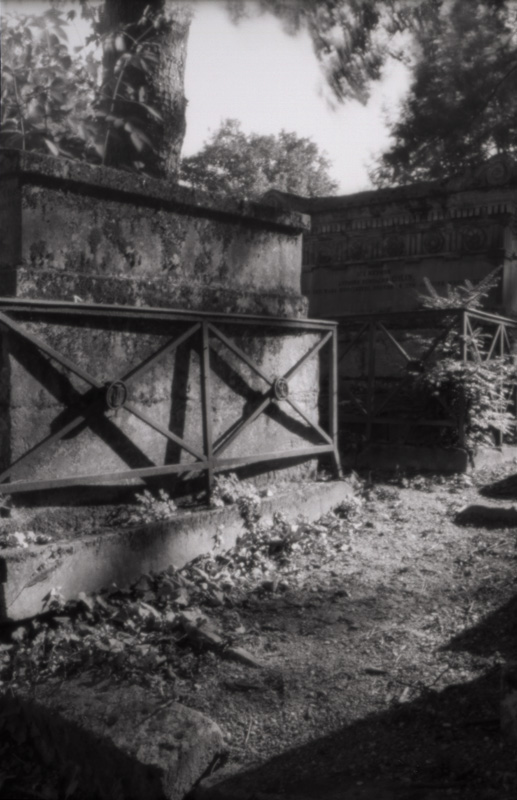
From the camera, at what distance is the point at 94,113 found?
7121 millimetres

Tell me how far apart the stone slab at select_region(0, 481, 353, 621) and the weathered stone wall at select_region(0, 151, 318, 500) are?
0.54 m

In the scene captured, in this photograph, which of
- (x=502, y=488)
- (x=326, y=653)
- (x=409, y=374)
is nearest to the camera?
(x=326, y=653)

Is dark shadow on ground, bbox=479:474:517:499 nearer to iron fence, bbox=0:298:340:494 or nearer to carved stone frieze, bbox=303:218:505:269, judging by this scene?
iron fence, bbox=0:298:340:494

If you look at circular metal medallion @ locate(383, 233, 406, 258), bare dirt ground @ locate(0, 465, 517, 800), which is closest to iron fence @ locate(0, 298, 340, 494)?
bare dirt ground @ locate(0, 465, 517, 800)

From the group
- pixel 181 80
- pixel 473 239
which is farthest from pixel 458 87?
pixel 181 80

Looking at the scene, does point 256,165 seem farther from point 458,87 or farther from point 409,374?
point 409,374

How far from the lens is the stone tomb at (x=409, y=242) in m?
10.8

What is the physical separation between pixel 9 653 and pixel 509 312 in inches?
323

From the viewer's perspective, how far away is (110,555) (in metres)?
4.68

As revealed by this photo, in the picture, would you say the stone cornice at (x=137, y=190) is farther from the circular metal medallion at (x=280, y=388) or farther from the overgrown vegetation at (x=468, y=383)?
the overgrown vegetation at (x=468, y=383)

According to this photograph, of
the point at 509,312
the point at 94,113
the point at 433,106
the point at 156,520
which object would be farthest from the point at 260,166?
the point at 156,520

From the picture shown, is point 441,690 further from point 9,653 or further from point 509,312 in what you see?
point 509,312

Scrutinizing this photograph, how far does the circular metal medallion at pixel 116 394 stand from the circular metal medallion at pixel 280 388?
1517mm

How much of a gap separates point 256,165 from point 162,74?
3503 centimetres
